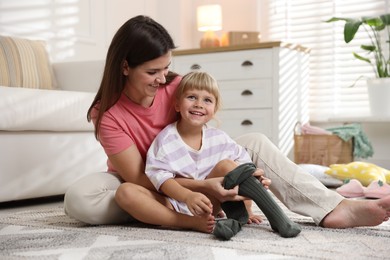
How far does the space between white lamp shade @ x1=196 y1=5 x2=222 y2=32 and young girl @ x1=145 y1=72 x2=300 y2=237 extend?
2395 mm

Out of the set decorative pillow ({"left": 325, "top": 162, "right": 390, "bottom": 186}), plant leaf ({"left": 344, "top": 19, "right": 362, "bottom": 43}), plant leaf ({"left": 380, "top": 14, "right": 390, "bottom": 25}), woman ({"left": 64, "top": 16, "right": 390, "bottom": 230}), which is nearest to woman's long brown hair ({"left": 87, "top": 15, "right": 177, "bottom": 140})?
woman ({"left": 64, "top": 16, "right": 390, "bottom": 230})

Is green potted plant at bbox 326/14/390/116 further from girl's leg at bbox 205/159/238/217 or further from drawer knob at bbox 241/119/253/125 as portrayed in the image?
girl's leg at bbox 205/159/238/217

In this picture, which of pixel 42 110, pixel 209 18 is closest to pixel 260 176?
pixel 42 110

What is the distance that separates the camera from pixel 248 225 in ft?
5.05

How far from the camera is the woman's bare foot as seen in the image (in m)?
1.40

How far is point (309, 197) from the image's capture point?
149cm

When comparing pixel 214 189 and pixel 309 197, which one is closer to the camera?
pixel 214 189

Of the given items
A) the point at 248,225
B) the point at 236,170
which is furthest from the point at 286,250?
the point at 248,225

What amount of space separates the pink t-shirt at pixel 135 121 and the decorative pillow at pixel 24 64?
3.96ft

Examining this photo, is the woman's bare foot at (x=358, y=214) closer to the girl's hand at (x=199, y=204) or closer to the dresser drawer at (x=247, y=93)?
the girl's hand at (x=199, y=204)

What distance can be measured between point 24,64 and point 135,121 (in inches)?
52.7

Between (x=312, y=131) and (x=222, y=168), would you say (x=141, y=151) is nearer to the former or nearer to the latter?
(x=222, y=168)

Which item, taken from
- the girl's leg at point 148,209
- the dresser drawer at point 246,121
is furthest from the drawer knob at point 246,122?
the girl's leg at point 148,209

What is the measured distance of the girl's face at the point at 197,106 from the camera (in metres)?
1.52
